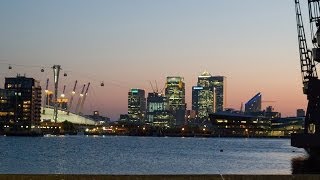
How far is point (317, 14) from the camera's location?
126 m

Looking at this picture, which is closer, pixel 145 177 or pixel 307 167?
pixel 145 177

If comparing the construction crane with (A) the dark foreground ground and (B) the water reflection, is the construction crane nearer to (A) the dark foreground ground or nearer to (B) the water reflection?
(B) the water reflection

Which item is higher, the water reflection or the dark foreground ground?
the dark foreground ground

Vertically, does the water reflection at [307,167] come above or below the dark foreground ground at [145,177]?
below

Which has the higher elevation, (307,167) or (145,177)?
(145,177)

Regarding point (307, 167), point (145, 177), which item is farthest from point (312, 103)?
point (145, 177)

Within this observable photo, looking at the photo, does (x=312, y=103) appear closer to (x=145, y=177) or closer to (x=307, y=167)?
(x=307, y=167)

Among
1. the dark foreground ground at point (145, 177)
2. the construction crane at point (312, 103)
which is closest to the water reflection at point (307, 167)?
the construction crane at point (312, 103)

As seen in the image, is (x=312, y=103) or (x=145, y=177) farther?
(x=312, y=103)

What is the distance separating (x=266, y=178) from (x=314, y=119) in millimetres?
94048

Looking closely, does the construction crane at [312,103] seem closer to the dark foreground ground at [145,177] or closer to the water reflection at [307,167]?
the water reflection at [307,167]

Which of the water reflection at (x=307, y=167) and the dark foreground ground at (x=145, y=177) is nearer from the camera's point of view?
the dark foreground ground at (x=145, y=177)

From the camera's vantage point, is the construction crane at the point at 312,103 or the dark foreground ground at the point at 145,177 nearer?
the dark foreground ground at the point at 145,177

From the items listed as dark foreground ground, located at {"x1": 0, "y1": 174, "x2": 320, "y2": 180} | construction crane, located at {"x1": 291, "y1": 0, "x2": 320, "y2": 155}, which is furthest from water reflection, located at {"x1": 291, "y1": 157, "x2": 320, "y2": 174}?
dark foreground ground, located at {"x1": 0, "y1": 174, "x2": 320, "y2": 180}
